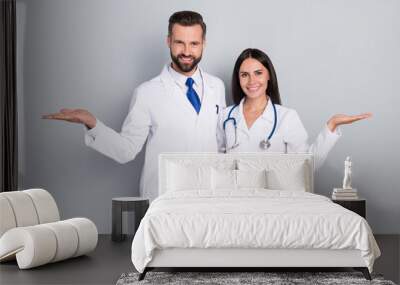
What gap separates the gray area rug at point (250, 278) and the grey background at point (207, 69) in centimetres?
214

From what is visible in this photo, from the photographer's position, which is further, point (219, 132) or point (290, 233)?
point (219, 132)

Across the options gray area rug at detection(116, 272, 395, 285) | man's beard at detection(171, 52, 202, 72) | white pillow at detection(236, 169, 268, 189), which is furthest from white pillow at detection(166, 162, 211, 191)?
gray area rug at detection(116, 272, 395, 285)

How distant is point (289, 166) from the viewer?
637cm

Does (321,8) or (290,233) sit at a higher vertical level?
(321,8)

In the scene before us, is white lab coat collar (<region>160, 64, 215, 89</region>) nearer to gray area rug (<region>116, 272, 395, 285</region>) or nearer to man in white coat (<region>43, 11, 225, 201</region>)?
man in white coat (<region>43, 11, 225, 201</region>)

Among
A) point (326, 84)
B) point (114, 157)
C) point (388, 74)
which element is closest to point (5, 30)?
point (114, 157)

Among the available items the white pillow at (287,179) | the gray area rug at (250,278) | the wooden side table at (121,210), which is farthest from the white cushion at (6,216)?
the white pillow at (287,179)

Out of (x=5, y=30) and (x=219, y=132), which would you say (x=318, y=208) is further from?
(x=5, y=30)

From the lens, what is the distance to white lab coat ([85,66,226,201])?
6805mm

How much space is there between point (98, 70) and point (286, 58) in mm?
1935

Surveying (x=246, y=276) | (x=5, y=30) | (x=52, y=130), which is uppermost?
(x=5, y=30)

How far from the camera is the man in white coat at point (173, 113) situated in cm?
681

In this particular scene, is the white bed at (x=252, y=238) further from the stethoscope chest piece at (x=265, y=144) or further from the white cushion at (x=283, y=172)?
the stethoscope chest piece at (x=265, y=144)

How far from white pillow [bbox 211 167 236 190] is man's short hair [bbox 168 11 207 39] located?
1.53 metres
